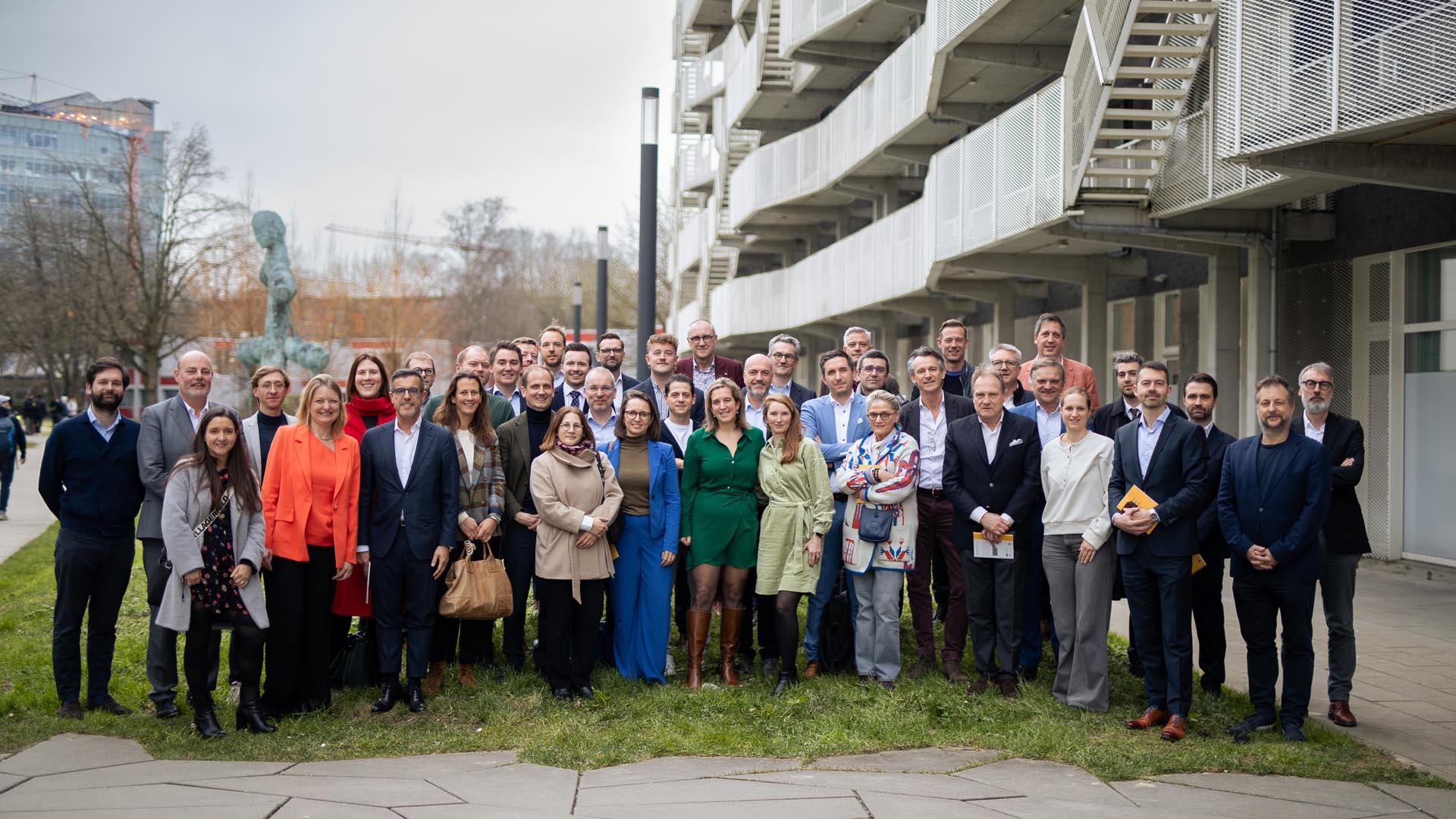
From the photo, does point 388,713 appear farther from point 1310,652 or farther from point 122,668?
point 1310,652

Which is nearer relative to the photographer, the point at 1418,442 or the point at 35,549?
the point at 1418,442

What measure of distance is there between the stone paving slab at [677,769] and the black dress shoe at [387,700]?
2001 millimetres

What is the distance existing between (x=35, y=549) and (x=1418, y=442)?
1632cm

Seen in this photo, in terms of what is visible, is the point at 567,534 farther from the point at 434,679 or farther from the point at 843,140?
the point at 843,140

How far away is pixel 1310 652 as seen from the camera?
7.48m

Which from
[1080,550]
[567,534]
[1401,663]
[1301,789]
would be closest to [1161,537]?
[1080,550]

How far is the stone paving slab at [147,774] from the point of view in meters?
6.27

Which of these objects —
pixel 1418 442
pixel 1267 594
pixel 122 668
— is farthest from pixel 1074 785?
pixel 1418 442

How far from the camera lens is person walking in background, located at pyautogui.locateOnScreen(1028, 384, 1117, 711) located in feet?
26.5

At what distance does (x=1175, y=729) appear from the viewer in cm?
741

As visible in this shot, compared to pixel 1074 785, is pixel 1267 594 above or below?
above

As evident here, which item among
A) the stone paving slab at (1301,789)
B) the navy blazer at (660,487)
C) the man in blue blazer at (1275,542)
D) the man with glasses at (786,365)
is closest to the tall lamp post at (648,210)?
the man with glasses at (786,365)

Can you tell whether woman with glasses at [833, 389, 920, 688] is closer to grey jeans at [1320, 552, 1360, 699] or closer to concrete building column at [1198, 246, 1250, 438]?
grey jeans at [1320, 552, 1360, 699]

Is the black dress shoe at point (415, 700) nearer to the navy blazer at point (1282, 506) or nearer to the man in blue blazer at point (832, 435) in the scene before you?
the man in blue blazer at point (832, 435)
